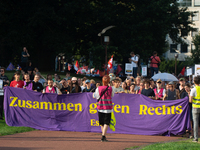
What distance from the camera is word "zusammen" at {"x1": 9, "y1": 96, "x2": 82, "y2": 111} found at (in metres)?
12.0

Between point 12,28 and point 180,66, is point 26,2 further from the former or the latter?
point 180,66

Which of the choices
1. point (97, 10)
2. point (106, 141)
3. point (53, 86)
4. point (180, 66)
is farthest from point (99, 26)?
point (180, 66)

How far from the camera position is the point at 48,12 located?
974 inches

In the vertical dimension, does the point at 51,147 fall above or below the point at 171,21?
below

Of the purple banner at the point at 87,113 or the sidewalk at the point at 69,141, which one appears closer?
the sidewalk at the point at 69,141

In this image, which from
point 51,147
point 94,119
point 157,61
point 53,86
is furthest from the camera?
point 157,61

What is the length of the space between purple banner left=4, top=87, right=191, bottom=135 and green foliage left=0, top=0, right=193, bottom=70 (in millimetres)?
12417

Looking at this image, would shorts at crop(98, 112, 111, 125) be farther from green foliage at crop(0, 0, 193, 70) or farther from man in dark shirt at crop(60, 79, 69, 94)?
green foliage at crop(0, 0, 193, 70)

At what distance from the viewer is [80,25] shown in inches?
1058

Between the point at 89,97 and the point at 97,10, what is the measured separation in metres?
15.0

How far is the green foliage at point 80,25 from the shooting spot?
81.6ft

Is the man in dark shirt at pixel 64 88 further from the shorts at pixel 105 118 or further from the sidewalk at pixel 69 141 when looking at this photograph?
the shorts at pixel 105 118

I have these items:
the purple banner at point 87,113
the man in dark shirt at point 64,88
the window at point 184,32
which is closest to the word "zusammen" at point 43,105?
the purple banner at point 87,113

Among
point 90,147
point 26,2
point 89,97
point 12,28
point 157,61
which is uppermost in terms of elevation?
point 26,2
